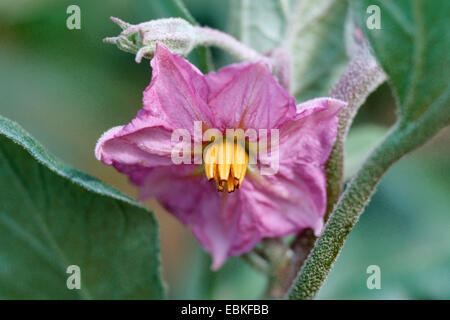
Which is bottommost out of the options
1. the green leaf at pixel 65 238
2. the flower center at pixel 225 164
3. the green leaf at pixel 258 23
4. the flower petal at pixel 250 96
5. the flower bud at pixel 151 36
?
the green leaf at pixel 65 238

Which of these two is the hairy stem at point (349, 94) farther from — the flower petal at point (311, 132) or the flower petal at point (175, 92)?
the flower petal at point (175, 92)

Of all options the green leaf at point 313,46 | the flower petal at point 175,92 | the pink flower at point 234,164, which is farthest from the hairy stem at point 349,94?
the green leaf at point 313,46

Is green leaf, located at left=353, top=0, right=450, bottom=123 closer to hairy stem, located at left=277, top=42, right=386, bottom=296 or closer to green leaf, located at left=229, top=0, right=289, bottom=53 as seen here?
hairy stem, located at left=277, top=42, right=386, bottom=296

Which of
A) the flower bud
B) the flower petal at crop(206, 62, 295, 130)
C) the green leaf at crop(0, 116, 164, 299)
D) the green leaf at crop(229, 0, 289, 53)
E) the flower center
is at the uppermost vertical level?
the green leaf at crop(229, 0, 289, 53)

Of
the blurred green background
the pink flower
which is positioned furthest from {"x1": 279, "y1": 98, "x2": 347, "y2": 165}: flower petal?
the blurred green background

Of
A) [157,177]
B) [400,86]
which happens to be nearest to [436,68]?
[400,86]
